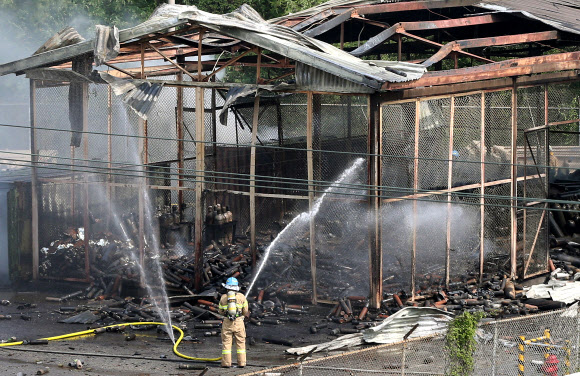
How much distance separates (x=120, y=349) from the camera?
12.2 metres

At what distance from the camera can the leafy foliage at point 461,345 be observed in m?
9.57

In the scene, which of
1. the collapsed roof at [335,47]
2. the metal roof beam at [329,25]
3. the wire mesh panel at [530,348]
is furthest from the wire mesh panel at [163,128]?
the wire mesh panel at [530,348]

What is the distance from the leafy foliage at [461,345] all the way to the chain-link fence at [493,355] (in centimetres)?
2

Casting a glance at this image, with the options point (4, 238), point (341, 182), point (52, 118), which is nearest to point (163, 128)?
point (52, 118)

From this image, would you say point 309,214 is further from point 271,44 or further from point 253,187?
point 271,44

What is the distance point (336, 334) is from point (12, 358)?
5.33m

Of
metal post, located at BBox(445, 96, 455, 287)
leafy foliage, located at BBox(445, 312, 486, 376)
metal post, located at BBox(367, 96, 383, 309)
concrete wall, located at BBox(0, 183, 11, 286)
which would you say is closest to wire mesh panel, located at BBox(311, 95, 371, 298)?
metal post, located at BBox(367, 96, 383, 309)

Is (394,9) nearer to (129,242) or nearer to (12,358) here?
(129,242)

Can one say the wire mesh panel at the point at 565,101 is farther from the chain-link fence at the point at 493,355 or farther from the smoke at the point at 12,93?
the smoke at the point at 12,93

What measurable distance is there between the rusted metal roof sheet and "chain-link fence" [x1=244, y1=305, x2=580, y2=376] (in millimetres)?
8329

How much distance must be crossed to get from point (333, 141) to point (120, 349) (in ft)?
29.6

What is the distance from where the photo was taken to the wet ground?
1109cm

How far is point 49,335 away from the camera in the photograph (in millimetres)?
13055

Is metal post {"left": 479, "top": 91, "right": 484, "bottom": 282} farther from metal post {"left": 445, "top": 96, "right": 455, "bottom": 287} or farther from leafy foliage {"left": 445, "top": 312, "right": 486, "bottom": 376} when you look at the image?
leafy foliage {"left": 445, "top": 312, "right": 486, "bottom": 376}
